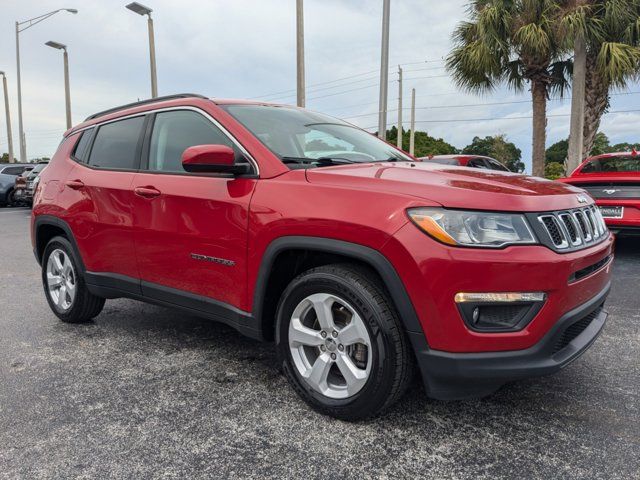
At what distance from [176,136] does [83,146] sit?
1283 mm

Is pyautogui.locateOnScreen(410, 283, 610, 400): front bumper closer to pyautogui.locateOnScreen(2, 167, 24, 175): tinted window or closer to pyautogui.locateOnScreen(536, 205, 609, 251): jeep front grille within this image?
pyautogui.locateOnScreen(536, 205, 609, 251): jeep front grille

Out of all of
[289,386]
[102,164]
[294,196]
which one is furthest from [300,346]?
[102,164]

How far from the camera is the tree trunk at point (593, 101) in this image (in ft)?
47.6

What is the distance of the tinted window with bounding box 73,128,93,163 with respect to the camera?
4.21 m

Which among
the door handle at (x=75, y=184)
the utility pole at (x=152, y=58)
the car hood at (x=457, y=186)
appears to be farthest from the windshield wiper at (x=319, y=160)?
the utility pole at (x=152, y=58)

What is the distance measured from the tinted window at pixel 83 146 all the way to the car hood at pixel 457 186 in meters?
2.36

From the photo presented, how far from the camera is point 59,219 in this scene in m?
4.17

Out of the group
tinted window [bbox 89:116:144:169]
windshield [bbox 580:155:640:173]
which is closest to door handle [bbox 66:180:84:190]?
tinted window [bbox 89:116:144:169]

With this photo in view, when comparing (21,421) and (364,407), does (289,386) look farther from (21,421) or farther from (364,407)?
(21,421)

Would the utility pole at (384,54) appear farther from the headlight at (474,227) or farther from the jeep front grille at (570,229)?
the headlight at (474,227)

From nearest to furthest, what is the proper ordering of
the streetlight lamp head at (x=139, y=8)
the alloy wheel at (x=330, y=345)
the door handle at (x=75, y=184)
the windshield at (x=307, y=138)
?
1. the alloy wheel at (x=330, y=345)
2. the windshield at (x=307, y=138)
3. the door handle at (x=75, y=184)
4. the streetlight lamp head at (x=139, y=8)

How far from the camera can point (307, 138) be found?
331cm

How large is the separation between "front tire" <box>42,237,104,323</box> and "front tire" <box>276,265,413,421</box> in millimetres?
2107

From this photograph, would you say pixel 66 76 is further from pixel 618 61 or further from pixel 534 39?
pixel 618 61
